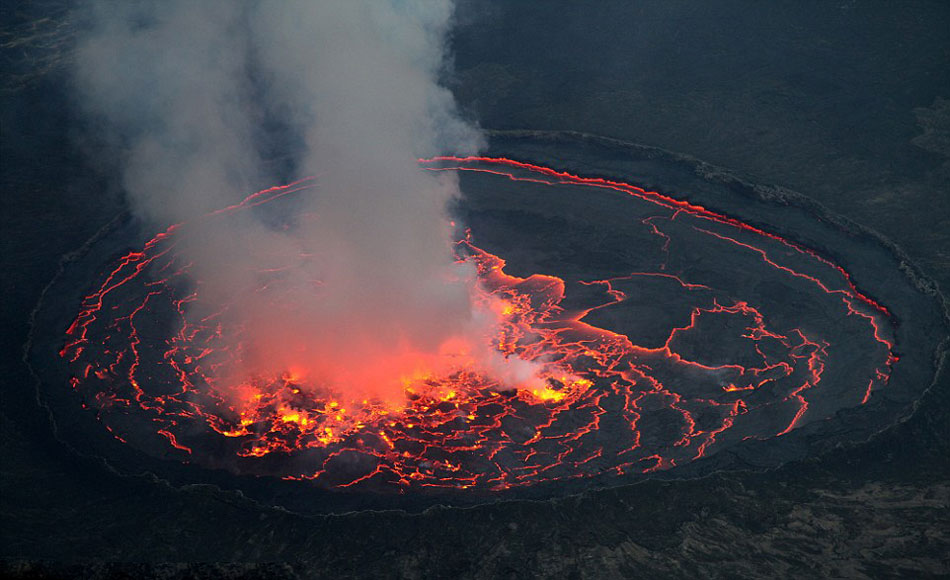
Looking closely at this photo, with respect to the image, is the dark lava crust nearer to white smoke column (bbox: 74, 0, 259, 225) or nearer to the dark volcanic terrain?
the dark volcanic terrain

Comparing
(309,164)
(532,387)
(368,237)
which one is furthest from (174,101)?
(532,387)

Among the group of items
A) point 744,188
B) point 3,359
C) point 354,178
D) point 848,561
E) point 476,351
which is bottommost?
point 848,561

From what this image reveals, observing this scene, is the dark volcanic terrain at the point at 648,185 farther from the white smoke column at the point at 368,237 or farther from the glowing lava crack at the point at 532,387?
the white smoke column at the point at 368,237

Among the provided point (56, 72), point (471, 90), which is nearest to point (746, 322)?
point (471, 90)

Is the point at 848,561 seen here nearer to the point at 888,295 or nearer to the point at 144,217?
the point at 888,295

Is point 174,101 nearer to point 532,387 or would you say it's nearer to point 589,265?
point 589,265

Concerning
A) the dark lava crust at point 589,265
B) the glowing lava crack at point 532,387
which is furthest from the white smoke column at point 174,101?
the glowing lava crack at point 532,387
